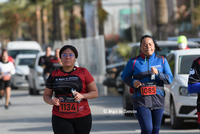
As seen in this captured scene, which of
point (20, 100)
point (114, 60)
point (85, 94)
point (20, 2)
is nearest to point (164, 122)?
point (85, 94)

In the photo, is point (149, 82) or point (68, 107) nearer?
point (68, 107)

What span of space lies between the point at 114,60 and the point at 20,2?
14024 mm

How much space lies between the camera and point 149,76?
6.79 metres

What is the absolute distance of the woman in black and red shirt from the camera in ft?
18.0

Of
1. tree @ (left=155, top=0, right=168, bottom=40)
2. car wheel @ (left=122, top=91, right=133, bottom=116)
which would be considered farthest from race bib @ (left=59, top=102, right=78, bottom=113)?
tree @ (left=155, top=0, right=168, bottom=40)

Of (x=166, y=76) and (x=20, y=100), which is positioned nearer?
(x=166, y=76)

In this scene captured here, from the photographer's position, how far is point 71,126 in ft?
18.0

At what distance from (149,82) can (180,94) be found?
10.4 feet

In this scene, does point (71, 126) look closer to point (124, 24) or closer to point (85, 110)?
point (85, 110)

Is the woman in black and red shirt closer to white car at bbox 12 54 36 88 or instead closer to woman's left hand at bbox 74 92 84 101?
woman's left hand at bbox 74 92 84 101

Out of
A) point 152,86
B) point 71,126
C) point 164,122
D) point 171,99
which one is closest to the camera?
point 71,126

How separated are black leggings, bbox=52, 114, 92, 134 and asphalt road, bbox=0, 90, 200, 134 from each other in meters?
4.31

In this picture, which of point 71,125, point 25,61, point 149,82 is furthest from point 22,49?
point 71,125

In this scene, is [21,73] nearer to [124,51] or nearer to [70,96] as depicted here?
[124,51]
